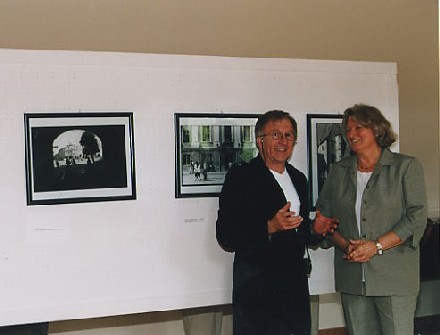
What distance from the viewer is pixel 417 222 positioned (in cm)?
254

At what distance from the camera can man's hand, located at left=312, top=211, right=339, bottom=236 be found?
8.93 ft

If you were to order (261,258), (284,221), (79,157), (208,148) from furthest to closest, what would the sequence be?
(208,148)
(79,157)
(261,258)
(284,221)

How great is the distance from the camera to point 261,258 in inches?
99.1

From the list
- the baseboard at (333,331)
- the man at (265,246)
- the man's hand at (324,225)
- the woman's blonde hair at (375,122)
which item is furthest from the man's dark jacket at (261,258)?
the baseboard at (333,331)

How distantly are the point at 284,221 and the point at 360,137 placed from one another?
563 millimetres

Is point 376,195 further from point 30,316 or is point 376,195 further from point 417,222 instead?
point 30,316

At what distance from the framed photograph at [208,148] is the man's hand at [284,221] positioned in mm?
525

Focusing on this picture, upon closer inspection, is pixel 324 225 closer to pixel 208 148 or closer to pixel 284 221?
pixel 284 221

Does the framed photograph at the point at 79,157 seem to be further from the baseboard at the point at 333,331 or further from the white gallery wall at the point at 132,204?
the baseboard at the point at 333,331

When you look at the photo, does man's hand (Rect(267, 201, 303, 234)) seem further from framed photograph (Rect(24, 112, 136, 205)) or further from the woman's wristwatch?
framed photograph (Rect(24, 112, 136, 205))

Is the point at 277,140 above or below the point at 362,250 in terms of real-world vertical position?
above

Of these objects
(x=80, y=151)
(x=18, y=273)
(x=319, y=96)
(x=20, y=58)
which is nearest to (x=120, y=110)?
(x=80, y=151)

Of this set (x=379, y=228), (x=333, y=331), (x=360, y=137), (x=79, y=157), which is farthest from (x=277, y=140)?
(x=333, y=331)

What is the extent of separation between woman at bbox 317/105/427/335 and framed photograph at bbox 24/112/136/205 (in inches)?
41.5
